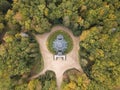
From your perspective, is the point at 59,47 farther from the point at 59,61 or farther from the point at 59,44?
the point at 59,61

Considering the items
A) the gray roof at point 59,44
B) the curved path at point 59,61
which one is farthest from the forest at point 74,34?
the gray roof at point 59,44

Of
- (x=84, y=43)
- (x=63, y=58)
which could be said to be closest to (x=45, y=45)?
(x=63, y=58)

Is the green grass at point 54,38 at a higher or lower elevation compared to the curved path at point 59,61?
higher

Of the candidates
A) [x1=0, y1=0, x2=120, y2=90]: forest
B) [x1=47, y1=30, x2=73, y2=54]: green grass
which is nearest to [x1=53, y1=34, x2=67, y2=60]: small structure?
[x1=47, y1=30, x2=73, y2=54]: green grass

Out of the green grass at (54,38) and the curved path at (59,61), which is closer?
the curved path at (59,61)

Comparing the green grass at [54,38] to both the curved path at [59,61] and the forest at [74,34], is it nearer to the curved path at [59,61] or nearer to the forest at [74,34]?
the curved path at [59,61]

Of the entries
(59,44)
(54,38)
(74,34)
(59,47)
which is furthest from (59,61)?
(74,34)

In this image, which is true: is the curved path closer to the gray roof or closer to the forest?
the forest
